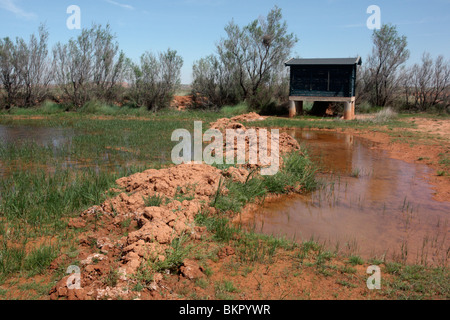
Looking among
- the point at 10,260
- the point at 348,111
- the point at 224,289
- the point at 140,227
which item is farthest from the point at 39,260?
the point at 348,111

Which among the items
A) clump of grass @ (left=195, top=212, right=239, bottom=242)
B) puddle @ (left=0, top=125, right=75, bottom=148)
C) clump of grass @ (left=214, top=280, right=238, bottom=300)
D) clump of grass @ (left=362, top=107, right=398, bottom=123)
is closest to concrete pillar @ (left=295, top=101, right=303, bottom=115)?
clump of grass @ (left=362, top=107, right=398, bottom=123)

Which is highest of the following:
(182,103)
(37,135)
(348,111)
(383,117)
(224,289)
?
(182,103)

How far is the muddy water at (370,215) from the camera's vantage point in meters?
5.32

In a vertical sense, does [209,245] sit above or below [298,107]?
below

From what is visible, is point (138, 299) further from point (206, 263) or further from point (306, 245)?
point (306, 245)

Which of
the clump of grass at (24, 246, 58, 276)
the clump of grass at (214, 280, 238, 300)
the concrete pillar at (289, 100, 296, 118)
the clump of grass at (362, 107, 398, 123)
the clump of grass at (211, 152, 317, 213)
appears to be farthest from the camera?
the concrete pillar at (289, 100, 296, 118)

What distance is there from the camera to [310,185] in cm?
814

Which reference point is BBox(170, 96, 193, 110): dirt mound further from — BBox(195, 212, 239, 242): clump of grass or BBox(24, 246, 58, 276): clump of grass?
BBox(24, 246, 58, 276): clump of grass

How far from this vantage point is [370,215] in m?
6.63

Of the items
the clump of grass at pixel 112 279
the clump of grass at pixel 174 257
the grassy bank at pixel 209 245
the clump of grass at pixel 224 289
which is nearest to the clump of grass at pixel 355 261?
the grassy bank at pixel 209 245

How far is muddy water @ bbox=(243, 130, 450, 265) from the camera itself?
532 cm

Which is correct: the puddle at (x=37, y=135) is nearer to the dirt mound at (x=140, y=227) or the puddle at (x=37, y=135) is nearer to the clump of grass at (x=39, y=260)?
the dirt mound at (x=140, y=227)

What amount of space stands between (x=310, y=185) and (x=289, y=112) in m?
15.6

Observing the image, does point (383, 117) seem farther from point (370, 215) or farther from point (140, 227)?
point (140, 227)
